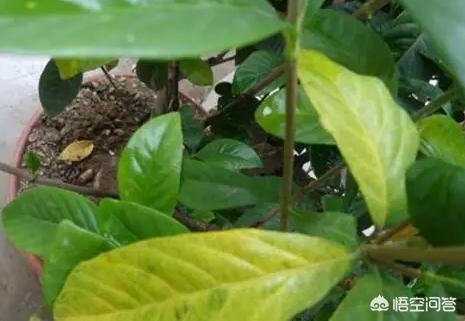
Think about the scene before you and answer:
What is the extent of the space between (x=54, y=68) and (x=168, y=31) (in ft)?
1.90

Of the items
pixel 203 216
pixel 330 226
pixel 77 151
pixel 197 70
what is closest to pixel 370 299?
pixel 330 226

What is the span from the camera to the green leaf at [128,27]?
0.56ft

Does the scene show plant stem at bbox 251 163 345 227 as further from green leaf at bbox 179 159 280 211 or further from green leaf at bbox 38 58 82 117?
green leaf at bbox 38 58 82 117

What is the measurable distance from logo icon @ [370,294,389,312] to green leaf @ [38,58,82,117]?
0.47 meters

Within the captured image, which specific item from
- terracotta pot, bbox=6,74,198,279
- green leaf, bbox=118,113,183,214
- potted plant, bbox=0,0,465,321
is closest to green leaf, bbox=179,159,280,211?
potted plant, bbox=0,0,465,321

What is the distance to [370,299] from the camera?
0.35 meters

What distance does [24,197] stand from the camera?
484 millimetres

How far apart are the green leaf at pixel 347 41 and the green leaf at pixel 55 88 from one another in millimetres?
344

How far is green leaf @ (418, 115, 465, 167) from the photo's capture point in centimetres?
44

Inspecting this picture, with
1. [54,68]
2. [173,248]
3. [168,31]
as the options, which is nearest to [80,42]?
[168,31]

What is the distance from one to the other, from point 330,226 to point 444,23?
225mm

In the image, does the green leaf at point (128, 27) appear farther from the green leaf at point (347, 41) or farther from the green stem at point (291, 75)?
the green leaf at point (347, 41)

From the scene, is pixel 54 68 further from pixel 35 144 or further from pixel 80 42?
pixel 80 42

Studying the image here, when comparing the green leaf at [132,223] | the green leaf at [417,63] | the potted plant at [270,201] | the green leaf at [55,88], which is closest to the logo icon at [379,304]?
the potted plant at [270,201]
